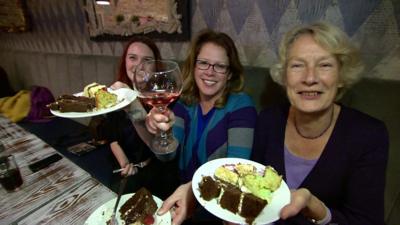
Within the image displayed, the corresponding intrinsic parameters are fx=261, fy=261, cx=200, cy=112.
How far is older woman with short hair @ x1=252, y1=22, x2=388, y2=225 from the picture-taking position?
106cm

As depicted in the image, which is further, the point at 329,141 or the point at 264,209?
the point at 329,141

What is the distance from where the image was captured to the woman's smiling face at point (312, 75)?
1090 mm

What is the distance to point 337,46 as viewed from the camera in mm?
1088

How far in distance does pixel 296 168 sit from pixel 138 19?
7.02ft

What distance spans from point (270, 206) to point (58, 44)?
13.4 feet

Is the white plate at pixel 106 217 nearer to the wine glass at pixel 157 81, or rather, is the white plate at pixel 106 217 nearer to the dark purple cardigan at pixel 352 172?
the wine glass at pixel 157 81

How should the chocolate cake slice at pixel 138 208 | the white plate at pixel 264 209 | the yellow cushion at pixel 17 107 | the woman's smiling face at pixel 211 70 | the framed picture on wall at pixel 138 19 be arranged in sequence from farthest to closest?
the yellow cushion at pixel 17 107, the framed picture on wall at pixel 138 19, the woman's smiling face at pixel 211 70, the chocolate cake slice at pixel 138 208, the white plate at pixel 264 209

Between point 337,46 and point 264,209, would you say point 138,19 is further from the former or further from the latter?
point 264,209

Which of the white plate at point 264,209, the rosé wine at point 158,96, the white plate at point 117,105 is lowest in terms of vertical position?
the white plate at point 264,209

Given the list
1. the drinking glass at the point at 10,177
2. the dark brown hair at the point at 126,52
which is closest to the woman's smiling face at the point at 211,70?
the dark brown hair at the point at 126,52

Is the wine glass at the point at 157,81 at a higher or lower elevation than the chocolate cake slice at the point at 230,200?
higher

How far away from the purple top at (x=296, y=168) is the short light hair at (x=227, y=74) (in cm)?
49

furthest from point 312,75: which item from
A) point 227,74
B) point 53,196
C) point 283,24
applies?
point 53,196

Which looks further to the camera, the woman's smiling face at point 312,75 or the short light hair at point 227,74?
the short light hair at point 227,74
